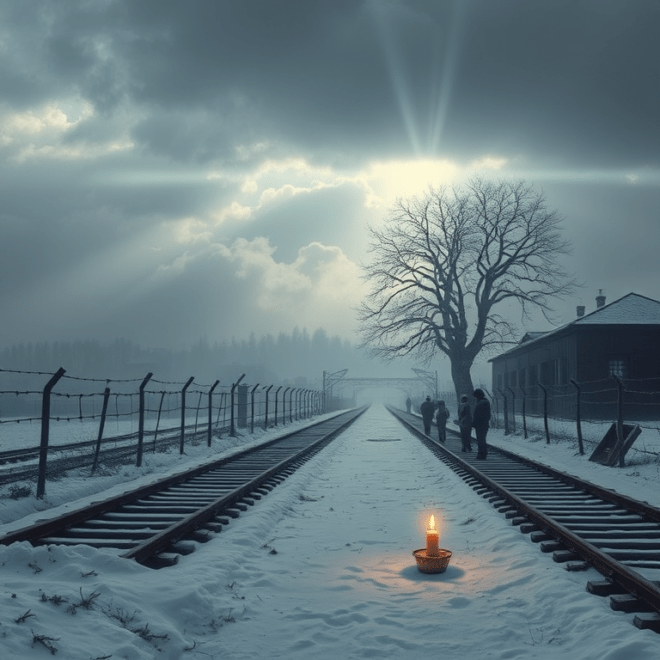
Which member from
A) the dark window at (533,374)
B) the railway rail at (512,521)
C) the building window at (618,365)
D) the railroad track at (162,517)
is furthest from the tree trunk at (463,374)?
the railroad track at (162,517)

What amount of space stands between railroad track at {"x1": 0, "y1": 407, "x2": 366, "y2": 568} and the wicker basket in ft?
7.18

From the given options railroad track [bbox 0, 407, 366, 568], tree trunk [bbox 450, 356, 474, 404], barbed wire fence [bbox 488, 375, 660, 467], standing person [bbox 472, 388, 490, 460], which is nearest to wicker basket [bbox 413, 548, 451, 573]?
railroad track [bbox 0, 407, 366, 568]

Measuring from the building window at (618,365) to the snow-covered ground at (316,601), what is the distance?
25.9m

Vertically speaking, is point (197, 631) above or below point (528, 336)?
below

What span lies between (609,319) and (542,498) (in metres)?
24.1

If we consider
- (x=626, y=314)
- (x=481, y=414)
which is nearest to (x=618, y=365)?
(x=626, y=314)

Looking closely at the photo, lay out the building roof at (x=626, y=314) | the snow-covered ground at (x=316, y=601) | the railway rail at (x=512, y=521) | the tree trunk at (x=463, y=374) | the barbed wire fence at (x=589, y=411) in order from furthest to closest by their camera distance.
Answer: the tree trunk at (x=463, y=374), the building roof at (x=626, y=314), the barbed wire fence at (x=589, y=411), the railway rail at (x=512, y=521), the snow-covered ground at (x=316, y=601)

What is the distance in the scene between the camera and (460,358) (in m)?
36.0

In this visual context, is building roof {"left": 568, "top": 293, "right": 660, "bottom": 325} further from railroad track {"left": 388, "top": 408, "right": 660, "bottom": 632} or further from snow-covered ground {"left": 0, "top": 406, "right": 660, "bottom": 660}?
snow-covered ground {"left": 0, "top": 406, "right": 660, "bottom": 660}

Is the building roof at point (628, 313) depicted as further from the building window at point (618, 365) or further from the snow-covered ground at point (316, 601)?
the snow-covered ground at point (316, 601)

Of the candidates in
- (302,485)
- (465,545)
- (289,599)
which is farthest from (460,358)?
(289,599)

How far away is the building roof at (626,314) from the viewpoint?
1224 inches

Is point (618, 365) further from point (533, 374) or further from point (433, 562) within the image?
point (433, 562)

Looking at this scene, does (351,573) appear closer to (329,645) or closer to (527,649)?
(329,645)
